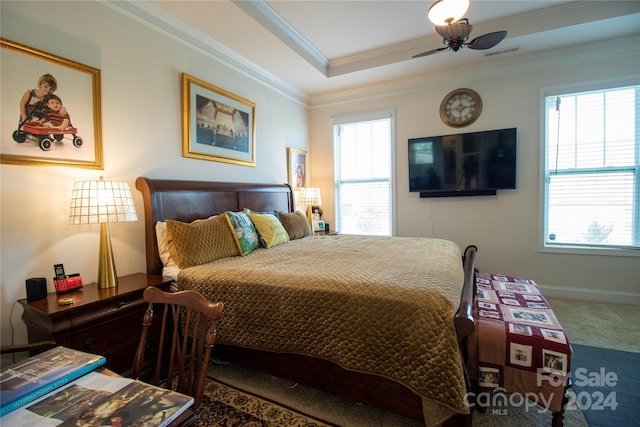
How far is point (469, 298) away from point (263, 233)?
195cm

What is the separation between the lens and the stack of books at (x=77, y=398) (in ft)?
2.15

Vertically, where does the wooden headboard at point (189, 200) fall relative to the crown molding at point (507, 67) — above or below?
below

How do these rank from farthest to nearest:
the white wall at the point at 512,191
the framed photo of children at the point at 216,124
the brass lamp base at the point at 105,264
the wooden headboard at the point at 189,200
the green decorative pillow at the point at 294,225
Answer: the green decorative pillow at the point at 294,225
the white wall at the point at 512,191
the framed photo of children at the point at 216,124
the wooden headboard at the point at 189,200
the brass lamp base at the point at 105,264

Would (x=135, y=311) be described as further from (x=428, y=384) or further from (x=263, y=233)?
(x=428, y=384)

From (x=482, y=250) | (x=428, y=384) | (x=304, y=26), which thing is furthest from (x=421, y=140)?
(x=428, y=384)

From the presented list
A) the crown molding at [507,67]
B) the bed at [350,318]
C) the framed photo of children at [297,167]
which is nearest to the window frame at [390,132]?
the crown molding at [507,67]

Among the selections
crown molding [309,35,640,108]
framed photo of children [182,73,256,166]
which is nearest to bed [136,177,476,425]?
→ framed photo of children [182,73,256,166]

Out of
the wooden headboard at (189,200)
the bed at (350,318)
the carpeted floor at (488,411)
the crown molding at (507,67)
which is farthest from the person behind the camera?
the crown molding at (507,67)

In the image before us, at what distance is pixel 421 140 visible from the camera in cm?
415

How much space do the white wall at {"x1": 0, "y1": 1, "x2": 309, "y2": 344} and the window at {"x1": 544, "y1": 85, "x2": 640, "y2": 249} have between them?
3944 millimetres

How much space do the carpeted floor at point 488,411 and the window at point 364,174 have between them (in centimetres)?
254

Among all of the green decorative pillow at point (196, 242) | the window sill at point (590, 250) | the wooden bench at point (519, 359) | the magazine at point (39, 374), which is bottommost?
the wooden bench at point (519, 359)

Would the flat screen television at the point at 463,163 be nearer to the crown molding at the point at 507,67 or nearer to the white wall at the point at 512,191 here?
the white wall at the point at 512,191

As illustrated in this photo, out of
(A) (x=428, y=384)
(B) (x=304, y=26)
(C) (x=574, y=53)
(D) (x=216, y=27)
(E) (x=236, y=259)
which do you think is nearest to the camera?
(A) (x=428, y=384)
